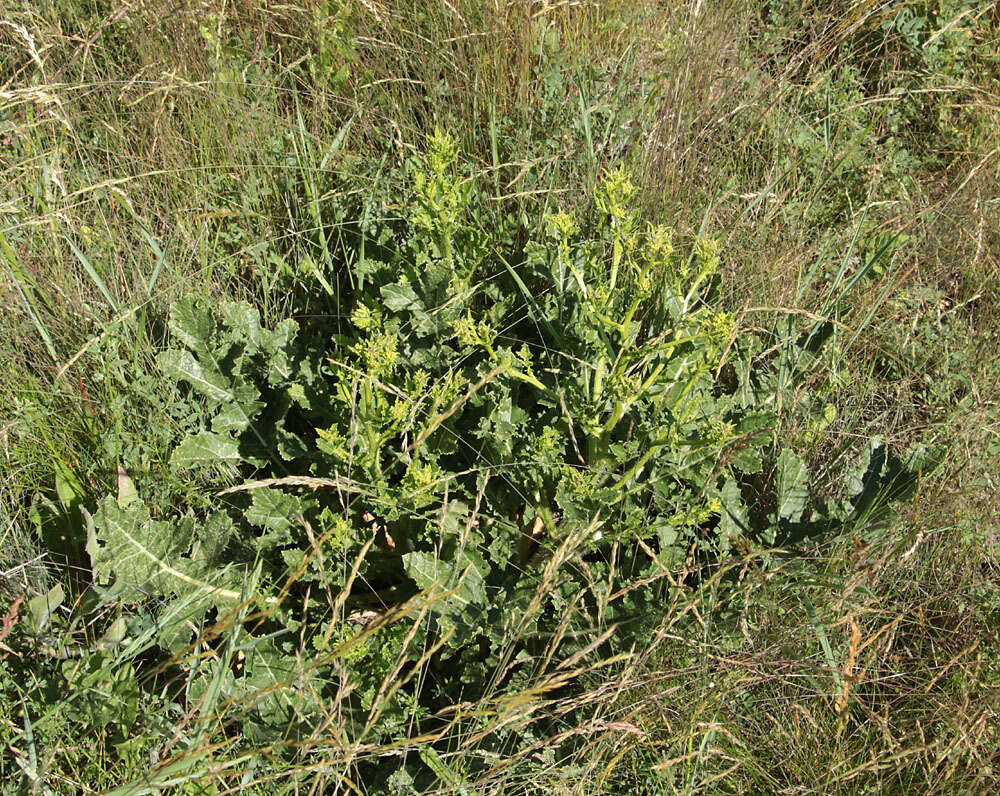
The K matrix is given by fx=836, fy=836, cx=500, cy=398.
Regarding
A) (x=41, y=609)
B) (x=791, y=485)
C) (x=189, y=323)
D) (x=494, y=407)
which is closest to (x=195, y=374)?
(x=189, y=323)

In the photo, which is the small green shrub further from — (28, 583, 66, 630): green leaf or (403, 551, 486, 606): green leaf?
(28, 583, 66, 630): green leaf

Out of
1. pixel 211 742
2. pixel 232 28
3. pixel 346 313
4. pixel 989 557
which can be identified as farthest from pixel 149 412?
pixel 989 557

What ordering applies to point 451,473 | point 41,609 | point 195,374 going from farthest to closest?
point 195,374 < point 451,473 < point 41,609

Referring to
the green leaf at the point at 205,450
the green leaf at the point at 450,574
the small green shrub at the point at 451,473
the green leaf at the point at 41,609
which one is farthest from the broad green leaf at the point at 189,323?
the green leaf at the point at 450,574

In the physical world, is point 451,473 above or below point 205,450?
below

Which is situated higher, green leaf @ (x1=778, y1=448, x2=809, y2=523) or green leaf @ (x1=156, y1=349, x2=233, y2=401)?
green leaf @ (x1=156, y1=349, x2=233, y2=401)

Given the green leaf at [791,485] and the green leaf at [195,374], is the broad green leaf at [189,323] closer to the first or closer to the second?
the green leaf at [195,374]

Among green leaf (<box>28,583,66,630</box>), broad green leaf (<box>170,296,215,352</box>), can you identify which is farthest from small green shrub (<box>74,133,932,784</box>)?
green leaf (<box>28,583,66,630</box>)

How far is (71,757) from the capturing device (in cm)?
165

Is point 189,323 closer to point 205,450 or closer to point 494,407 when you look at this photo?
point 205,450

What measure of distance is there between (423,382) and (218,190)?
1286 mm

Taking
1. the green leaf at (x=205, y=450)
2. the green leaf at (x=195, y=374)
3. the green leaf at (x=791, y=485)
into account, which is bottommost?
the green leaf at (x=791, y=485)

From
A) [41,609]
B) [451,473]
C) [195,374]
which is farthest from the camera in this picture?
[195,374]

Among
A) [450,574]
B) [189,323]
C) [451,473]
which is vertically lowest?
[450,574]
